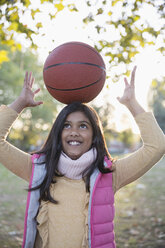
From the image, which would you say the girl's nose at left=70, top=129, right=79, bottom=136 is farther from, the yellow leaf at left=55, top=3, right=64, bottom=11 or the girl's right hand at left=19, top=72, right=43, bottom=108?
the yellow leaf at left=55, top=3, right=64, bottom=11

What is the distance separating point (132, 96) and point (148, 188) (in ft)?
22.1

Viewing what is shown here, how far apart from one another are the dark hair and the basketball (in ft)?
0.40

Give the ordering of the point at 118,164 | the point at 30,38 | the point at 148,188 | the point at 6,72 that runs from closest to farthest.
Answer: the point at 118,164, the point at 30,38, the point at 148,188, the point at 6,72

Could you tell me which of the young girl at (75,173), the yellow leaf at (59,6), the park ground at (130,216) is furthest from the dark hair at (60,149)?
the yellow leaf at (59,6)

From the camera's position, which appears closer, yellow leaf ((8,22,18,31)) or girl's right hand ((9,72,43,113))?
girl's right hand ((9,72,43,113))

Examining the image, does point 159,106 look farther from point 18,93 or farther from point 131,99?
point 131,99

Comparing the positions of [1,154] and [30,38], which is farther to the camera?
[30,38]

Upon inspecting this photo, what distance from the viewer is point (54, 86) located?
8.80ft

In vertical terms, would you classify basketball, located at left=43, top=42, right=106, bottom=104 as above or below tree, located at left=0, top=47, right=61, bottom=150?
below

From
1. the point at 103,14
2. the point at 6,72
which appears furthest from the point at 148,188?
the point at 6,72

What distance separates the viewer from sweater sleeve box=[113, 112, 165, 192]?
7.73 feet

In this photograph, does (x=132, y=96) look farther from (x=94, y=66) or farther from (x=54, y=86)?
(x=54, y=86)

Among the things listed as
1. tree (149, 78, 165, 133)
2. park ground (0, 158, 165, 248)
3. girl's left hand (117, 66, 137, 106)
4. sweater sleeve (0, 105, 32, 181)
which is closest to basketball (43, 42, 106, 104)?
girl's left hand (117, 66, 137, 106)

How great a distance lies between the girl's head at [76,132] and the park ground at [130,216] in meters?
1.77
